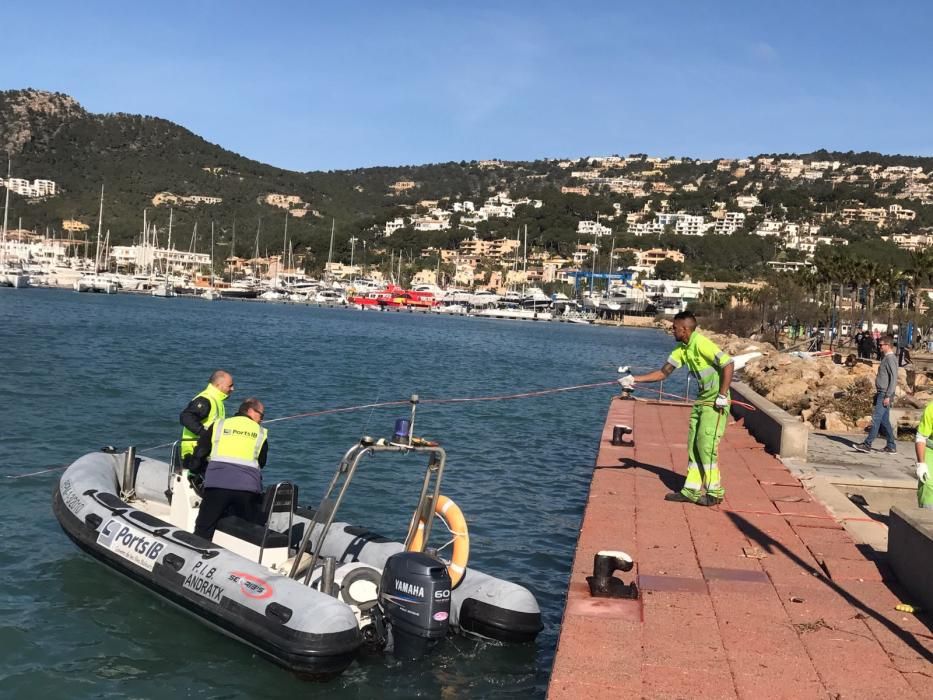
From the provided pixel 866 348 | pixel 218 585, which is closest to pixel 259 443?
pixel 218 585

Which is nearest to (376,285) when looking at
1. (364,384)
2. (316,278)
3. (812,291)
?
(316,278)

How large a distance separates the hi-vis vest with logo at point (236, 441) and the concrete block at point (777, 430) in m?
7.68

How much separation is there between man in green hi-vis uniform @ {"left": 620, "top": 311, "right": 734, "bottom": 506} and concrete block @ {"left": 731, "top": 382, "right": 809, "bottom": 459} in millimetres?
3489

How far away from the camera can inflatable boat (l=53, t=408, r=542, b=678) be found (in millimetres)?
6789

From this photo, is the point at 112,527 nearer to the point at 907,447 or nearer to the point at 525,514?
the point at 525,514

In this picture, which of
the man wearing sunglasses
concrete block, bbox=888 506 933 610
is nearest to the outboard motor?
the man wearing sunglasses

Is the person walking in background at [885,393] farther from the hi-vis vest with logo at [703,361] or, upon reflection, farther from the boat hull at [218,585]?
the boat hull at [218,585]

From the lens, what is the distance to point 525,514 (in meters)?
12.9

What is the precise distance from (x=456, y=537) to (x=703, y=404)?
3.22m

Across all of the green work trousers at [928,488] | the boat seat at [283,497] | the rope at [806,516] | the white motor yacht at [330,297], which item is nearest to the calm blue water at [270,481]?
the boat seat at [283,497]

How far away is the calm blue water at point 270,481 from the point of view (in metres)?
7.33

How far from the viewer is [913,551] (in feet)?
23.5

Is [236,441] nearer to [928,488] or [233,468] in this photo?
[233,468]

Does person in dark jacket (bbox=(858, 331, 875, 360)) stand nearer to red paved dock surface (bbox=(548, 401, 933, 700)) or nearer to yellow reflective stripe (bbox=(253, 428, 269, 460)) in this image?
red paved dock surface (bbox=(548, 401, 933, 700))
